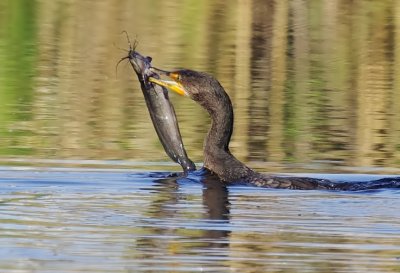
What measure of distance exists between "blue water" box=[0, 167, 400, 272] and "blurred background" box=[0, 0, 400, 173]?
1576 mm

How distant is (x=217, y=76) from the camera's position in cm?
2305

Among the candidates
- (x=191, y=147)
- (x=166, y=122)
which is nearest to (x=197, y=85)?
(x=166, y=122)

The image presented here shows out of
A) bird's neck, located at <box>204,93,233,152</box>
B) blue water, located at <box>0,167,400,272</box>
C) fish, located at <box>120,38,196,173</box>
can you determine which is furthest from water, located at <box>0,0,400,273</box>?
bird's neck, located at <box>204,93,233,152</box>

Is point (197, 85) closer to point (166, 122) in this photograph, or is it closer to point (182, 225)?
point (166, 122)

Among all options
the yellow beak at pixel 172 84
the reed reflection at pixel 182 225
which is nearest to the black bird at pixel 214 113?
the yellow beak at pixel 172 84

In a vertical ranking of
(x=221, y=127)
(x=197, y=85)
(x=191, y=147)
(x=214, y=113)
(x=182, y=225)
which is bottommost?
(x=191, y=147)

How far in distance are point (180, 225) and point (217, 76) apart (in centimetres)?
1301

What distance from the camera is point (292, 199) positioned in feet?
38.1

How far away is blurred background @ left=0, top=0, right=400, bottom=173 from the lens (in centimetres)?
1511

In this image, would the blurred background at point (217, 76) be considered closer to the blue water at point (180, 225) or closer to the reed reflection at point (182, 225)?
the blue water at point (180, 225)

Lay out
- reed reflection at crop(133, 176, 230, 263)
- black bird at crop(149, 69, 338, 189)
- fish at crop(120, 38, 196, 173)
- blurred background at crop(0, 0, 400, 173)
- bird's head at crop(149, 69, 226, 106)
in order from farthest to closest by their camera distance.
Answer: blurred background at crop(0, 0, 400, 173)
fish at crop(120, 38, 196, 173)
bird's head at crop(149, 69, 226, 106)
black bird at crop(149, 69, 338, 189)
reed reflection at crop(133, 176, 230, 263)

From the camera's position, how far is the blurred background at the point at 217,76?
15109 mm

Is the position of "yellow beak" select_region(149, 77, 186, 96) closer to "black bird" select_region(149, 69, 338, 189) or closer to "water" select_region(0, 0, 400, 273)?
"black bird" select_region(149, 69, 338, 189)

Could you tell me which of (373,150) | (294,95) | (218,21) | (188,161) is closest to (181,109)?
(294,95)
